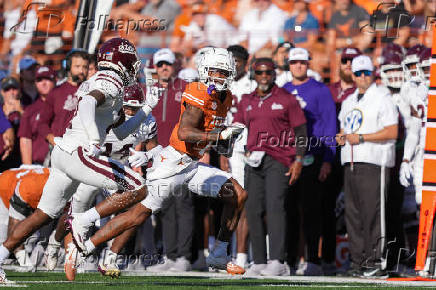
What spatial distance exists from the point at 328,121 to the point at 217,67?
279 cm

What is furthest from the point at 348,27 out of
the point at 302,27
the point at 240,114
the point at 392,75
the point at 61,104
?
the point at 61,104

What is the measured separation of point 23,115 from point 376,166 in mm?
4340

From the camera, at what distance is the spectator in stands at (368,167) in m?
10.9

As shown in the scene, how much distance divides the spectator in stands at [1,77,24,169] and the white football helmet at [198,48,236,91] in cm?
441

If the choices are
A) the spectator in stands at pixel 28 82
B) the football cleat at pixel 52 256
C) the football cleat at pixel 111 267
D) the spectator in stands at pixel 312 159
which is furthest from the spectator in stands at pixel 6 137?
the football cleat at pixel 111 267

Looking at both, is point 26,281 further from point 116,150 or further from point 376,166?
point 376,166

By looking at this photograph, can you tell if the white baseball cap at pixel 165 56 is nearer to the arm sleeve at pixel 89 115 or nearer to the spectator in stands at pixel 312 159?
the spectator in stands at pixel 312 159

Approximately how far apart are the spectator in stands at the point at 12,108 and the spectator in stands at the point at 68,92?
3.84ft

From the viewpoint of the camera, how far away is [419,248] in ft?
32.2

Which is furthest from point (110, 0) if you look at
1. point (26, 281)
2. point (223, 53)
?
point (26, 281)

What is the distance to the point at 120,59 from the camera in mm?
8859

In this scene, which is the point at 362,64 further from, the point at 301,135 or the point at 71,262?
the point at 71,262

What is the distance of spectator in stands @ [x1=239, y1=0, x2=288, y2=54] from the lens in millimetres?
13734

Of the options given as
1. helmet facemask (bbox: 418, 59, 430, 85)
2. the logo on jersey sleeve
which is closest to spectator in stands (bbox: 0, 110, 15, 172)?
the logo on jersey sleeve
